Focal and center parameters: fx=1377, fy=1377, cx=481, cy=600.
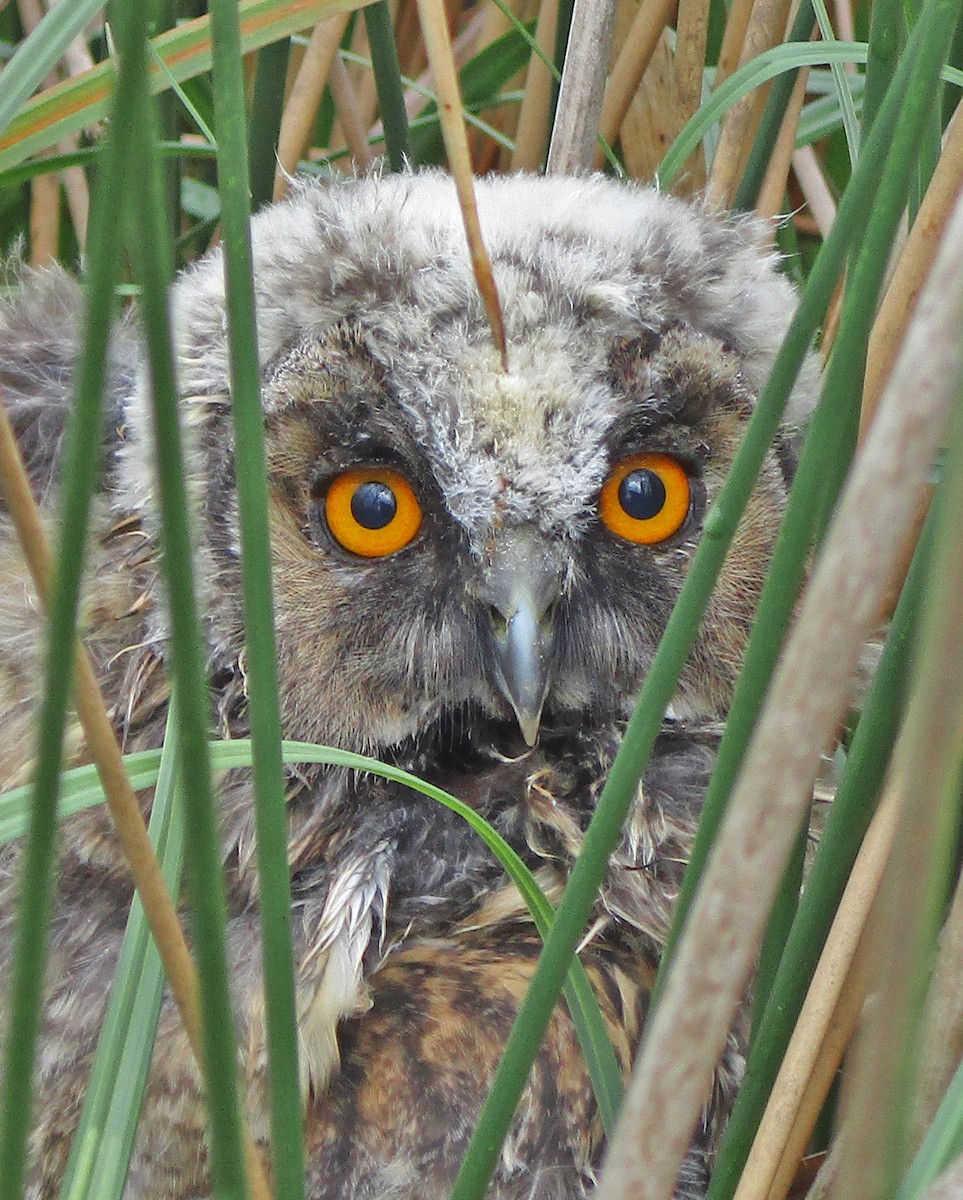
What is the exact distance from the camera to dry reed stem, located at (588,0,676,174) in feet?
4.87

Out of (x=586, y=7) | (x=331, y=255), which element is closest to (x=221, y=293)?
(x=331, y=255)

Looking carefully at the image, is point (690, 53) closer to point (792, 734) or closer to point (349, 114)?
point (349, 114)

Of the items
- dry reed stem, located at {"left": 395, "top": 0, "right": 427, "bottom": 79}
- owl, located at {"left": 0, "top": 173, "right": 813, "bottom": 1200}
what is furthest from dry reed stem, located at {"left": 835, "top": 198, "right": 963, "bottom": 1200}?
dry reed stem, located at {"left": 395, "top": 0, "right": 427, "bottom": 79}

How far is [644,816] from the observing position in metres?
1.25

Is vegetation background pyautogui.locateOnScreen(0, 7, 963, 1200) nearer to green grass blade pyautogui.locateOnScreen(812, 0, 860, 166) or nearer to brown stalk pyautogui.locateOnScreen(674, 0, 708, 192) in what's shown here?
green grass blade pyautogui.locateOnScreen(812, 0, 860, 166)

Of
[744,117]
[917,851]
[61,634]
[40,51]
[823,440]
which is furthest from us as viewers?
[744,117]

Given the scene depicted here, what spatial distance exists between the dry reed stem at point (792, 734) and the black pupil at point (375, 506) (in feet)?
2.48

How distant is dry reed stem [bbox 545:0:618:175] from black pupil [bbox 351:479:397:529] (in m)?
0.43

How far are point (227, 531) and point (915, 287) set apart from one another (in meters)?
0.64

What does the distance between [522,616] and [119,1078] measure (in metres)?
0.54

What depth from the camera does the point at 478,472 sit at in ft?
3.84

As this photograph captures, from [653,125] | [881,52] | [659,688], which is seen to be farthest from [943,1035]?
[653,125]

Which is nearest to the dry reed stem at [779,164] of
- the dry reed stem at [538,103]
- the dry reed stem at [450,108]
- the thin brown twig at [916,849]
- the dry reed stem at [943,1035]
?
the dry reed stem at [538,103]

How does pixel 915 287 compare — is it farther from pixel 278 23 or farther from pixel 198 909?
pixel 198 909
